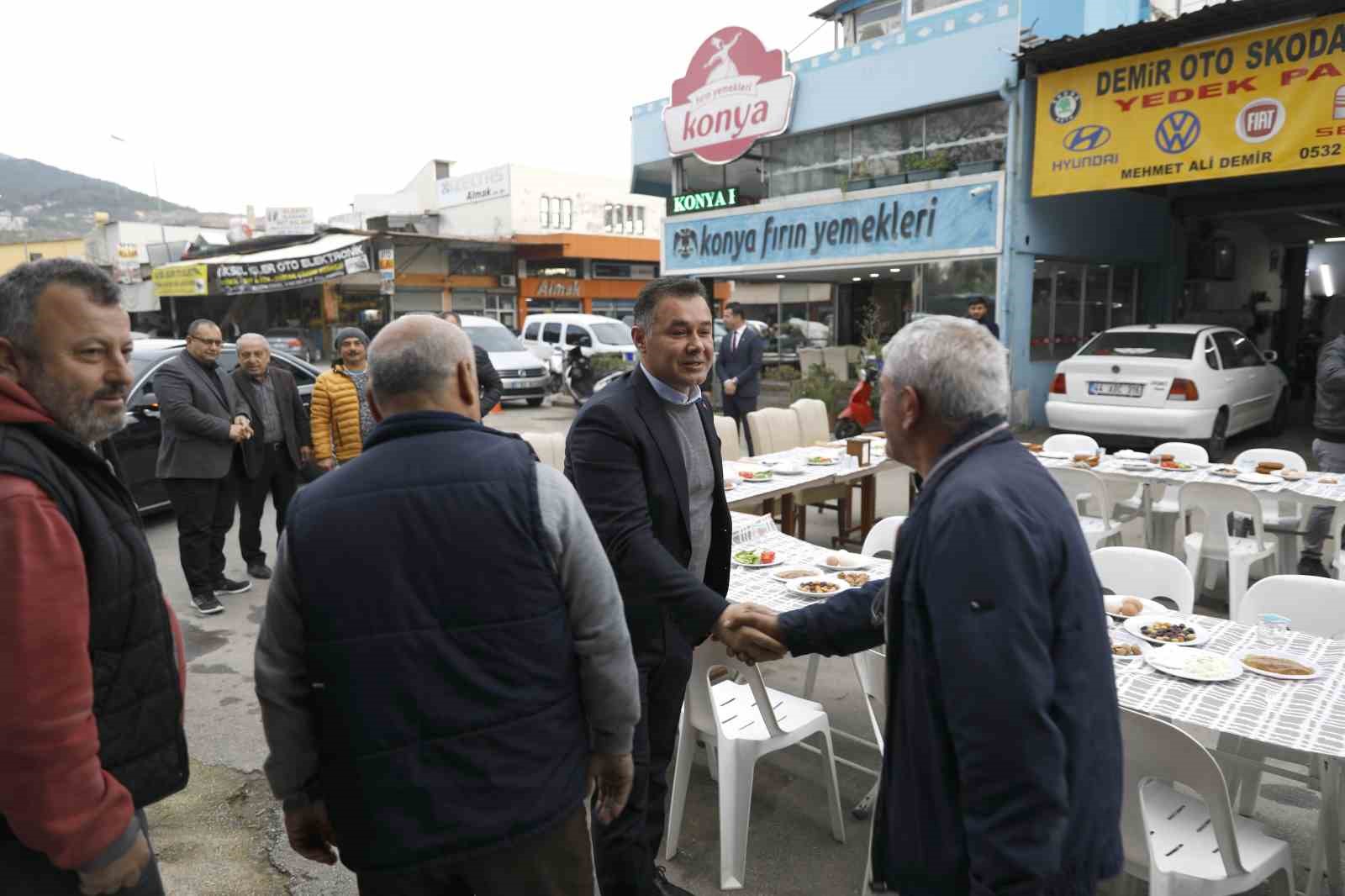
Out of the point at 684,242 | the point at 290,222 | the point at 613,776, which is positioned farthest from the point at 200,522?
the point at 290,222

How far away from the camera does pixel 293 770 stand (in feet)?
5.67

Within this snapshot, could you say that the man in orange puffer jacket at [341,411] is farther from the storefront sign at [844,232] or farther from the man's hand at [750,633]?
the storefront sign at [844,232]

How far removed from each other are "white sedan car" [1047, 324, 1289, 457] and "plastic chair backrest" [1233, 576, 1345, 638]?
21.6 ft

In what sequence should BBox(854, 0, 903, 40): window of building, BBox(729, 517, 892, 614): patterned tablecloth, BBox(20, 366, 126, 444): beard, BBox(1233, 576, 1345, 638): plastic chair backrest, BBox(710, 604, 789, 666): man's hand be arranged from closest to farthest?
BBox(20, 366, 126, 444): beard
BBox(710, 604, 789, 666): man's hand
BBox(1233, 576, 1345, 638): plastic chair backrest
BBox(729, 517, 892, 614): patterned tablecloth
BBox(854, 0, 903, 40): window of building

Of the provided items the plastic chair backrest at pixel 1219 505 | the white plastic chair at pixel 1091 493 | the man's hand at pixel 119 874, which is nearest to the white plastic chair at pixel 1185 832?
the man's hand at pixel 119 874

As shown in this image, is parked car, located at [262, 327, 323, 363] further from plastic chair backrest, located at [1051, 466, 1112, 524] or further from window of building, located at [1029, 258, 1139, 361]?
plastic chair backrest, located at [1051, 466, 1112, 524]

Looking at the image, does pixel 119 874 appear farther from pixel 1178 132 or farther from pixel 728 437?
pixel 1178 132

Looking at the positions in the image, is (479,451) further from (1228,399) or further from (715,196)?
(715,196)

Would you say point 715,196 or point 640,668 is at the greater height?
point 715,196

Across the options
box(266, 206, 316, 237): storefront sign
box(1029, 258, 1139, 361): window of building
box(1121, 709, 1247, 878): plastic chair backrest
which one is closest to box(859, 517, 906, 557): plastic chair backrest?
box(1121, 709, 1247, 878): plastic chair backrest

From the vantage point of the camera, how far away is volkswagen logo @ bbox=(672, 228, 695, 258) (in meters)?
16.3

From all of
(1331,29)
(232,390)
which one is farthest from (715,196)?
(232,390)

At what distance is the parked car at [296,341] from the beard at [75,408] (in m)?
23.6

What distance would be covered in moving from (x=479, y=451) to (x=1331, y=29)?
446 inches
